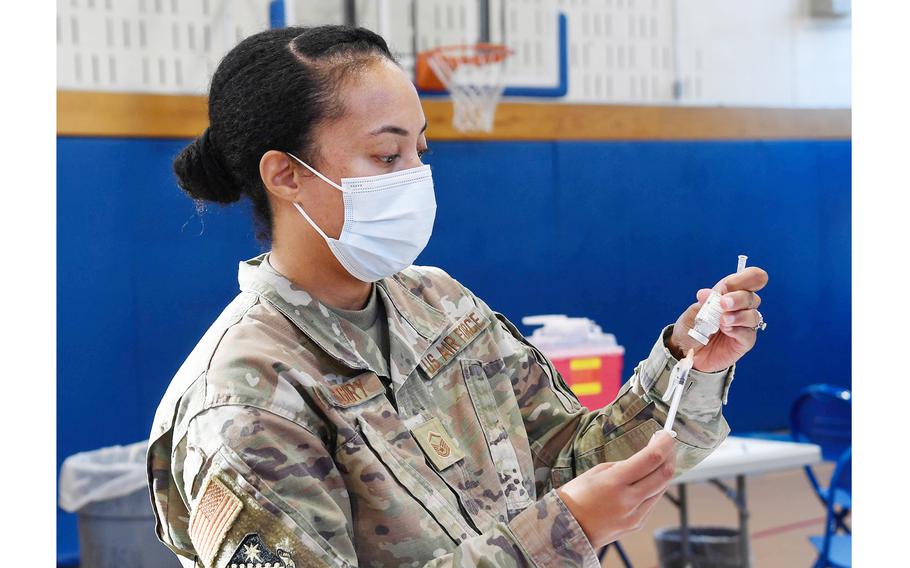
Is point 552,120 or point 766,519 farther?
point 552,120

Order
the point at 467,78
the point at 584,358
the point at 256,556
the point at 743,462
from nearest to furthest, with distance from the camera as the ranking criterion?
the point at 256,556
the point at 743,462
the point at 584,358
the point at 467,78

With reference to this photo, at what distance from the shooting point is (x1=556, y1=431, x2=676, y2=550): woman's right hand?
3.57 ft

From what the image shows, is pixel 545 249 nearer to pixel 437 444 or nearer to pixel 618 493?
pixel 437 444

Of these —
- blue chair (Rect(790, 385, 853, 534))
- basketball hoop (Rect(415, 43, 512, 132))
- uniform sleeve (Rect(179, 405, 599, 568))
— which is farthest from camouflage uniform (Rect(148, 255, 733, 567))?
basketball hoop (Rect(415, 43, 512, 132))

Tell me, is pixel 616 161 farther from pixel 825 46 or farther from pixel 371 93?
→ pixel 371 93

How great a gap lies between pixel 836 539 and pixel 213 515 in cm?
246

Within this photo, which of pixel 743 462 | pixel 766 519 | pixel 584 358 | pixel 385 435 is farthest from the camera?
pixel 766 519

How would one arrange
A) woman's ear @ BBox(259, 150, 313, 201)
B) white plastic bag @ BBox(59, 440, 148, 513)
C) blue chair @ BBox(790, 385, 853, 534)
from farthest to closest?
1. blue chair @ BBox(790, 385, 853, 534)
2. white plastic bag @ BBox(59, 440, 148, 513)
3. woman's ear @ BBox(259, 150, 313, 201)

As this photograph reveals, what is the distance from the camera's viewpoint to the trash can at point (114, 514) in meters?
3.33

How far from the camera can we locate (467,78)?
16.6ft

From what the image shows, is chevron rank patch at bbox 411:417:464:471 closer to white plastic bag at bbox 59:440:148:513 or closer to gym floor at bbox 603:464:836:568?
white plastic bag at bbox 59:440:148:513

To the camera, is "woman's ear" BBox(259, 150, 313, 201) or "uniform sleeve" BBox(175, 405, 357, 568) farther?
"woman's ear" BBox(259, 150, 313, 201)

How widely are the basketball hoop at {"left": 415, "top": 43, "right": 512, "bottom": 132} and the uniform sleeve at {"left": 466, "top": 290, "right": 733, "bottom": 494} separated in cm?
369

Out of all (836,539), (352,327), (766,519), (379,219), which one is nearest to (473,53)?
(766,519)
